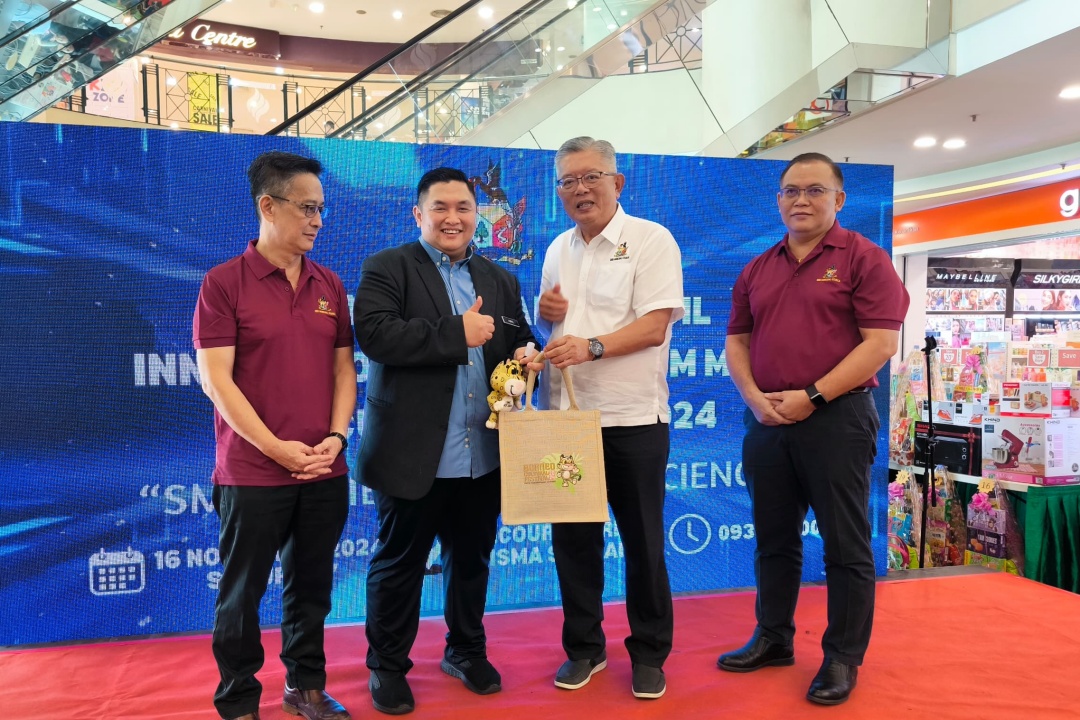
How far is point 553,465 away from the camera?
210 cm

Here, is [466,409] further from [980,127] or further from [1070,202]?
[1070,202]

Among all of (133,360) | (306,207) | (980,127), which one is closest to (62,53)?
(133,360)

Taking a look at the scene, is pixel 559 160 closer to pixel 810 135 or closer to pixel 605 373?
pixel 605 373

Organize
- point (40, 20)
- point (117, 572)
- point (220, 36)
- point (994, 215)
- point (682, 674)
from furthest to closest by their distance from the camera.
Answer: point (220, 36) < point (994, 215) < point (40, 20) < point (117, 572) < point (682, 674)

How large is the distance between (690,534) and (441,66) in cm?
390

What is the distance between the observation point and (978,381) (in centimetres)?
521

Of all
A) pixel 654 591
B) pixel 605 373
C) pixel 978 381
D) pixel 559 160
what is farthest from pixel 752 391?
pixel 978 381

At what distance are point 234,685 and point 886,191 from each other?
335 cm

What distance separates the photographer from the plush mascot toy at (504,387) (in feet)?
6.95

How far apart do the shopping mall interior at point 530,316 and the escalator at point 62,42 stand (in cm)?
1

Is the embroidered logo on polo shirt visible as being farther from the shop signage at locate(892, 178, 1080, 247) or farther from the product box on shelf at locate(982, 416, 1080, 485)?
the shop signage at locate(892, 178, 1080, 247)

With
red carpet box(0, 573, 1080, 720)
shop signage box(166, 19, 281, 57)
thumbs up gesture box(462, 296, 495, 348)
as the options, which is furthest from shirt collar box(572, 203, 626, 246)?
shop signage box(166, 19, 281, 57)

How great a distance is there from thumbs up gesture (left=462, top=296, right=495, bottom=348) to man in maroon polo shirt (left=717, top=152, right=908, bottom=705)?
0.93 meters

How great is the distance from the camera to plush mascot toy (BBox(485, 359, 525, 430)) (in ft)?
6.95
